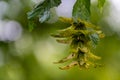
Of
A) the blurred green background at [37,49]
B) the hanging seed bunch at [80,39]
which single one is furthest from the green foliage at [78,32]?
the blurred green background at [37,49]

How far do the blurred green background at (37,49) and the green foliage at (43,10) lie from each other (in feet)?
→ 18.3

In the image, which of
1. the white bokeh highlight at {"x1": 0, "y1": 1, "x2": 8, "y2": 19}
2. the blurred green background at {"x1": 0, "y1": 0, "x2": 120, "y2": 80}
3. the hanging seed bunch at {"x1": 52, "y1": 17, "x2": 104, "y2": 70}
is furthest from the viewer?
the blurred green background at {"x1": 0, "y1": 0, "x2": 120, "y2": 80}

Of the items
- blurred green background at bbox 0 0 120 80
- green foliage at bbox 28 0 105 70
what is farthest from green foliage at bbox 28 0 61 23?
blurred green background at bbox 0 0 120 80

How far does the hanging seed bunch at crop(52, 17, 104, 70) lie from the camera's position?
1.06 meters

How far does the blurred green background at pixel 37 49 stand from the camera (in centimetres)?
689

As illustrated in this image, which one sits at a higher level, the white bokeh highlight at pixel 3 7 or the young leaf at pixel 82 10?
the young leaf at pixel 82 10

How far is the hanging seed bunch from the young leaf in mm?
14

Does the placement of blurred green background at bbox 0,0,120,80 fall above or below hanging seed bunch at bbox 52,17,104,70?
below

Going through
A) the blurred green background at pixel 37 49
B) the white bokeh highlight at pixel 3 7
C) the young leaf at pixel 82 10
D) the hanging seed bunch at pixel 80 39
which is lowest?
the blurred green background at pixel 37 49

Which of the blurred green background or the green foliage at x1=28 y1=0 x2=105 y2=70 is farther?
the blurred green background

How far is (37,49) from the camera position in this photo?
7.89 metres

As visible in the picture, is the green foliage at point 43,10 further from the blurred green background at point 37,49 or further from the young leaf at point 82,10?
the blurred green background at point 37,49

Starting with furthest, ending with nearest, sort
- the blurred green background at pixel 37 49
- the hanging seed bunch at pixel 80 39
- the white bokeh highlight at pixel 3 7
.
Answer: the blurred green background at pixel 37 49 → the white bokeh highlight at pixel 3 7 → the hanging seed bunch at pixel 80 39

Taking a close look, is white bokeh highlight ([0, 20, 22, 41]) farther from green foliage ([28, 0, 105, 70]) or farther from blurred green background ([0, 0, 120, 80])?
green foliage ([28, 0, 105, 70])
